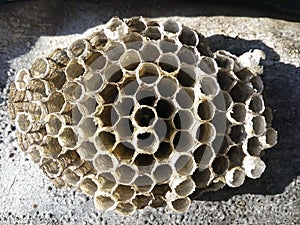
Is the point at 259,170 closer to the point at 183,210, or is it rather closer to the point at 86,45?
the point at 183,210

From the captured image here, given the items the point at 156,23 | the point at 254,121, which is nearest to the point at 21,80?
the point at 156,23

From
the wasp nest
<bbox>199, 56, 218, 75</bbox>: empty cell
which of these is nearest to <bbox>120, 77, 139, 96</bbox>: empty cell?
the wasp nest

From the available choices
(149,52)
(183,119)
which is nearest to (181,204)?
(183,119)

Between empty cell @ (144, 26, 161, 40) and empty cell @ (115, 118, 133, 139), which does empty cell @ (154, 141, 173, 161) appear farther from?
empty cell @ (144, 26, 161, 40)

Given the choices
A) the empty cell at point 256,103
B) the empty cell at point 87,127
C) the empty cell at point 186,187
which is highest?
the empty cell at point 256,103

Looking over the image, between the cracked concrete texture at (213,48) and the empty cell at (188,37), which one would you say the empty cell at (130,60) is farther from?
the cracked concrete texture at (213,48)

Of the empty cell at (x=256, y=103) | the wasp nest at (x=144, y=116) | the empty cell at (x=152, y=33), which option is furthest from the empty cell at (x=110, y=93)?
the empty cell at (x=256, y=103)
